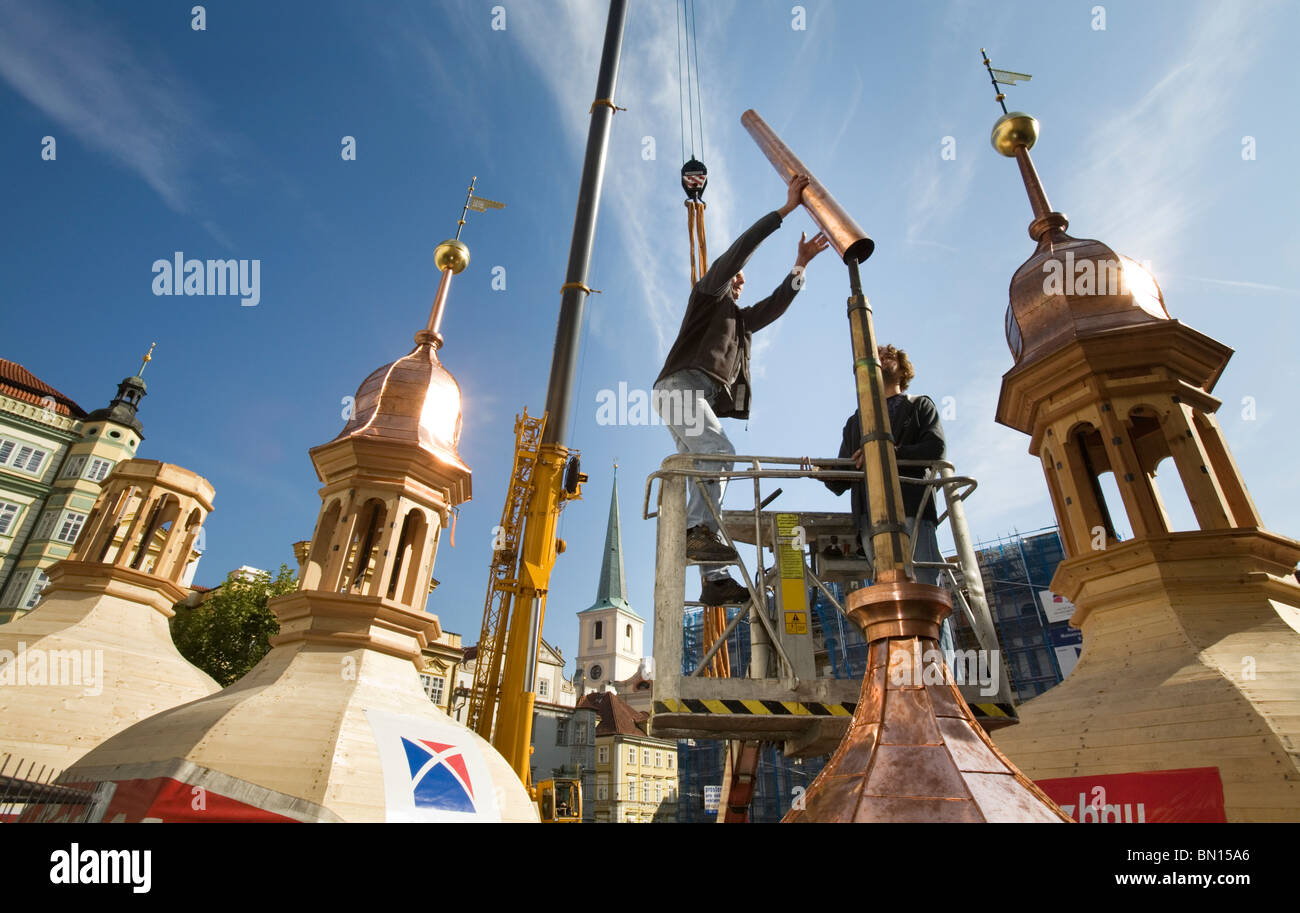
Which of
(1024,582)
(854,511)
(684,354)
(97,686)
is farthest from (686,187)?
(1024,582)

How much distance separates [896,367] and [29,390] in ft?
207

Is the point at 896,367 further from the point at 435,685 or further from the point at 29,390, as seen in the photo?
the point at 29,390

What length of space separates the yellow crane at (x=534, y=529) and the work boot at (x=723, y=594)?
1194cm

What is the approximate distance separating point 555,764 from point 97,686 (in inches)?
1989

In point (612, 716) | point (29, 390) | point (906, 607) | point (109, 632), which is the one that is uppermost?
point (29, 390)

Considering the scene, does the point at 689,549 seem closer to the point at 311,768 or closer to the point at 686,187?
the point at 311,768

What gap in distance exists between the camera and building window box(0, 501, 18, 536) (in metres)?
42.6

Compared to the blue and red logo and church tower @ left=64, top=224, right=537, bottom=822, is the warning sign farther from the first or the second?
the blue and red logo

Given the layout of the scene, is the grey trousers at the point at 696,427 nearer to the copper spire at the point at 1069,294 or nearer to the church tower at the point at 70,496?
the copper spire at the point at 1069,294

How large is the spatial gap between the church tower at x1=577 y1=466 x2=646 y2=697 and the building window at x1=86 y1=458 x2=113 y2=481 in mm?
63034

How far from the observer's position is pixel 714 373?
735 centimetres

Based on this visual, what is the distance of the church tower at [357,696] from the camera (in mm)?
7934

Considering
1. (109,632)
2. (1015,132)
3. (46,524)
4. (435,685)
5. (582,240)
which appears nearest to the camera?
(1015,132)

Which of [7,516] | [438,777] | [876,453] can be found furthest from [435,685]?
[876,453]
